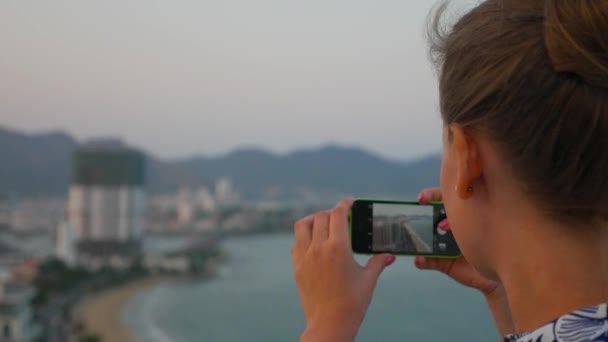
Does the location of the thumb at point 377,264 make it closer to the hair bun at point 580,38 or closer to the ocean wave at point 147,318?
the hair bun at point 580,38

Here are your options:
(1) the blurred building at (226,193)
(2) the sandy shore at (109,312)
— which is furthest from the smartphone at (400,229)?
(1) the blurred building at (226,193)

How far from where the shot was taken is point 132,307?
12992 millimetres

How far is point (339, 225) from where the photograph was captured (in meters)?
0.43

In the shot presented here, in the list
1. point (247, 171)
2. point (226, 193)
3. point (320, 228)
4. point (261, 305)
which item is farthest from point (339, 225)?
point (226, 193)

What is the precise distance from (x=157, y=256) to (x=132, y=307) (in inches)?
102

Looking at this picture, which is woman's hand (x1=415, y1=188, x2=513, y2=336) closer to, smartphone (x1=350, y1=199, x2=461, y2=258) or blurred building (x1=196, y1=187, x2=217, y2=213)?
smartphone (x1=350, y1=199, x2=461, y2=258)

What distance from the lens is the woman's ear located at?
346mm

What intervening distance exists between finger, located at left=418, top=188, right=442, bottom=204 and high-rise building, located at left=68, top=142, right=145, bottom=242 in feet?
52.9

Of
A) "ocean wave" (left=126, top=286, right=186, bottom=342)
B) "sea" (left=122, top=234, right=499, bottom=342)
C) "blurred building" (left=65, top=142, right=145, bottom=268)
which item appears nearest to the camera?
"sea" (left=122, top=234, right=499, bottom=342)

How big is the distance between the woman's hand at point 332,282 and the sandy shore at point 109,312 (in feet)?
38.2

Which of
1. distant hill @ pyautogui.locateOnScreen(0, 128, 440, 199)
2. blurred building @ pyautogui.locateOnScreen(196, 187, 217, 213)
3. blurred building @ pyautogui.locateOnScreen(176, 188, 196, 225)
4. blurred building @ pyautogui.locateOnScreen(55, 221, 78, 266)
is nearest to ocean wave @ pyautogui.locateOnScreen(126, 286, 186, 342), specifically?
blurred building @ pyautogui.locateOnScreen(55, 221, 78, 266)

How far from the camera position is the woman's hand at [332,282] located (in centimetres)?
40

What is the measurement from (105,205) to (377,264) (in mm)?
17210

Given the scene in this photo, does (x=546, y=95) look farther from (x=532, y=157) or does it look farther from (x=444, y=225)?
(x=444, y=225)
